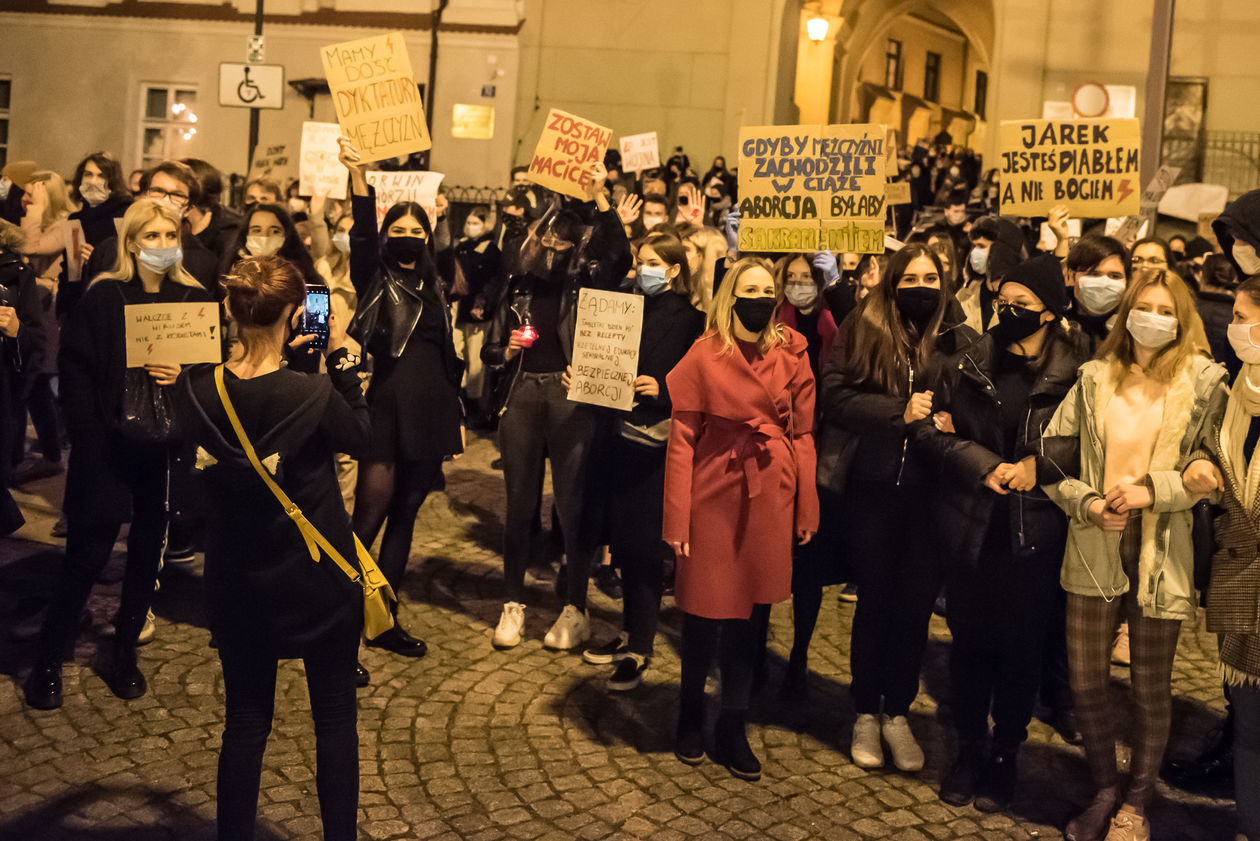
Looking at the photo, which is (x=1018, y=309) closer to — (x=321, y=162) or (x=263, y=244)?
(x=263, y=244)

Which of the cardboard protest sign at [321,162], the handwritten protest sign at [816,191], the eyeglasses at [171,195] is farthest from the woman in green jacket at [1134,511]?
the cardboard protest sign at [321,162]

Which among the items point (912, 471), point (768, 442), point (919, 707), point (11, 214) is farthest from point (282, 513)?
point (11, 214)

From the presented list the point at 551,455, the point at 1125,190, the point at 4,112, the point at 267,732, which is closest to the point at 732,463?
the point at 551,455

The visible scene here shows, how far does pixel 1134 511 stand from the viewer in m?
4.92

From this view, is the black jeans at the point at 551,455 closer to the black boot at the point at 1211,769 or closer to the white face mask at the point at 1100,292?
the white face mask at the point at 1100,292

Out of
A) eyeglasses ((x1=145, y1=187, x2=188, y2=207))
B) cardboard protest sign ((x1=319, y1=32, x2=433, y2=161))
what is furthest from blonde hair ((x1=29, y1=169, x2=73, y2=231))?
eyeglasses ((x1=145, y1=187, x2=188, y2=207))

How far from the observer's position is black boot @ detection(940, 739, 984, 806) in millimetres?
5281

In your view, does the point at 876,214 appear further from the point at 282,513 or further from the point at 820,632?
the point at 282,513

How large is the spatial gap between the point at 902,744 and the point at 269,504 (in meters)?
2.91

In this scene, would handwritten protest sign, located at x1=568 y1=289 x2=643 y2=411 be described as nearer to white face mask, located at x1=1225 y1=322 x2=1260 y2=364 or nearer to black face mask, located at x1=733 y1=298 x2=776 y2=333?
black face mask, located at x1=733 y1=298 x2=776 y2=333

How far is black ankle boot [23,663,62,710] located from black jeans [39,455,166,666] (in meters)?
0.03

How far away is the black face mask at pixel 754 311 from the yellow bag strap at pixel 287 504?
77.8 inches

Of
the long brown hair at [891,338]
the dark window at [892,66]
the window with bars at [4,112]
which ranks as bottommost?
the long brown hair at [891,338]

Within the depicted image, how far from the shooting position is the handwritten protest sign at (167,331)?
551 centimetres
